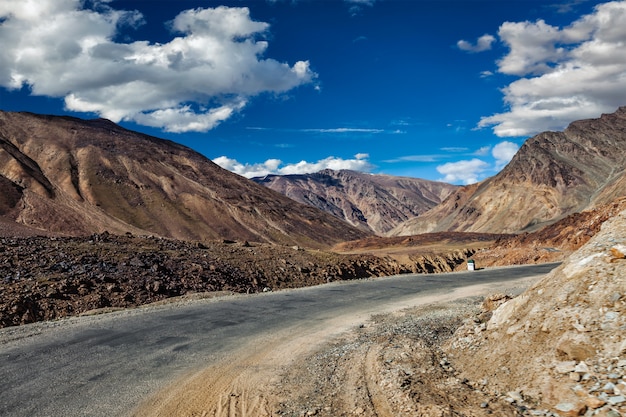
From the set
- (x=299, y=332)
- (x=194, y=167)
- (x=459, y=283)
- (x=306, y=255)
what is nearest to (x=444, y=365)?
(x=299, y=332)

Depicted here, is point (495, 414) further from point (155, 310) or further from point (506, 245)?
point (506, 245)

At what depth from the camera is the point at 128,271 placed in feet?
72.3

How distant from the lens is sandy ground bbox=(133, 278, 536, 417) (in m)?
6.78

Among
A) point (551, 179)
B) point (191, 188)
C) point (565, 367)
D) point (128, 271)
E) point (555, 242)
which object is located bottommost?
point (555, 242)

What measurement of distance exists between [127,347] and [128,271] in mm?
11693

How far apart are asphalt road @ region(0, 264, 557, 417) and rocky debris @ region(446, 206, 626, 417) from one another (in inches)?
244

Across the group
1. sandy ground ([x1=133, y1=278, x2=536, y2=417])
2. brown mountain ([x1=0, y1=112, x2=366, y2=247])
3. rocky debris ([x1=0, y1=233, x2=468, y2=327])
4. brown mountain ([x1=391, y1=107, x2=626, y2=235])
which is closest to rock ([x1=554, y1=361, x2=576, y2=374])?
sandy ground ([x1=133, y1=278, x2=536, y2=417])

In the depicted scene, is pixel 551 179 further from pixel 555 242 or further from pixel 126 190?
pixel 126 190

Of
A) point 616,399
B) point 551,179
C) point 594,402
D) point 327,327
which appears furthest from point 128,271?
point 551,179

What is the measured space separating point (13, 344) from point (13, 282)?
7830mm

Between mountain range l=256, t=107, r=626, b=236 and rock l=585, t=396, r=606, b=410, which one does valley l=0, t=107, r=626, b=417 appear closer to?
rock l=585, t=396, r=606, b=410

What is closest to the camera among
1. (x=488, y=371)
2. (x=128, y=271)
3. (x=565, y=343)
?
(x=565, y=343)

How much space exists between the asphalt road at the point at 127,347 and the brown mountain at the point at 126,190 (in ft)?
172

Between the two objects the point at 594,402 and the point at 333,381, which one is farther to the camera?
the point at 333,381
